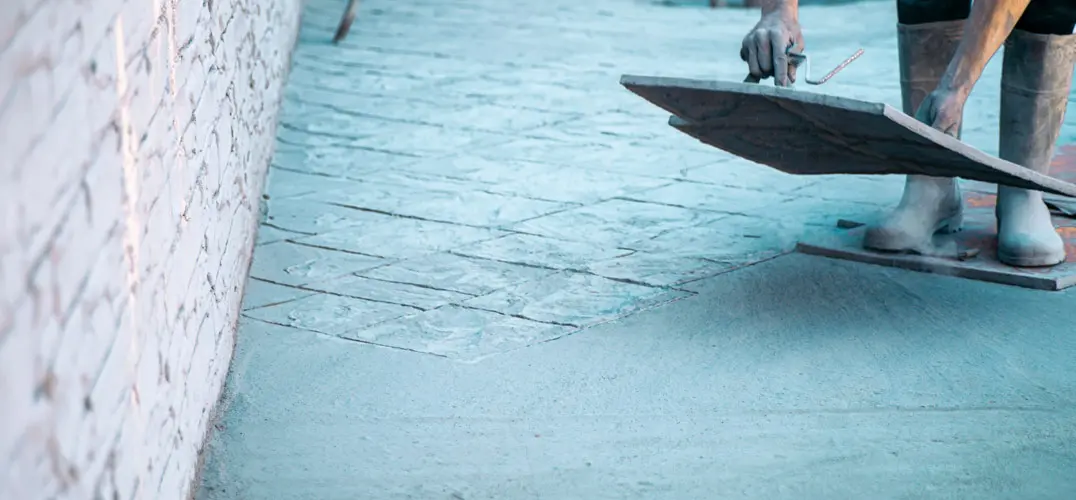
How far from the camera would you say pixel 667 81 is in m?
2.68

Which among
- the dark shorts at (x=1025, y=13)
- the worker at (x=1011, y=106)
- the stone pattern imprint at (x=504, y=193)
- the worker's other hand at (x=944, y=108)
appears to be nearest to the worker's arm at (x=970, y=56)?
the worker's other hand at (x=944, y=108)

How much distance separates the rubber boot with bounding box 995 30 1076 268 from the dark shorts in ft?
0.08

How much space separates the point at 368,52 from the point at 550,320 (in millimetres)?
3769

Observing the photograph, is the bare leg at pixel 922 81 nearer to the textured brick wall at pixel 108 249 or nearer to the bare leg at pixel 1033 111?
the bare leg at pixel 1033 111

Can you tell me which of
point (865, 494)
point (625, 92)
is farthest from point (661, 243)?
point (625, 92)

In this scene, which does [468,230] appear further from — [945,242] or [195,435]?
[195,435]

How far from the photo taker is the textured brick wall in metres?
1.08

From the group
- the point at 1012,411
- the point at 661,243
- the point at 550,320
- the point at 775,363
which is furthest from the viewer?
the point at 661,243

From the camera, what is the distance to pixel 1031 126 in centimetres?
312

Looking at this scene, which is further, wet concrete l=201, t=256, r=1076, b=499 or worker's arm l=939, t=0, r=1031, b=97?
worker's arm l=939, t=0, r=1031, b=97

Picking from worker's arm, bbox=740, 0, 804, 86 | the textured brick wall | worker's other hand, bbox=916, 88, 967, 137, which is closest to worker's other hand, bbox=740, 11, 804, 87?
worker's arm, bbox=740, 0, 804, 86

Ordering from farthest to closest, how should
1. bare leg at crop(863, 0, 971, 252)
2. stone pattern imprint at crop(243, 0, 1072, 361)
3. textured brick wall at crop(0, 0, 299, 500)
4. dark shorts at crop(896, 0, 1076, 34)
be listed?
bare leg at crop(863, 0, 971, 252) < dark shorts at crop(896, 0, 1076, 34) < stone pattern imprint at crop(243, 0, 1072, 361) < textured brick wall at crop(0, 0, 299, 500)

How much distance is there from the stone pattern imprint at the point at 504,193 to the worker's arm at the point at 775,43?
1.87 feet

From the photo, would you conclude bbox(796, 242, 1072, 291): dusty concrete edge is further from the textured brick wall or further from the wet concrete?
the textured brick wall
